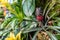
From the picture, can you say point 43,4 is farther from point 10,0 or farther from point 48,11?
point 10,0

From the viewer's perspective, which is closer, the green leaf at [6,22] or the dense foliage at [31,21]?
the dense foliage at [31,21]

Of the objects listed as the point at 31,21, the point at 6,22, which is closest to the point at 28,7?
the point at 31,21

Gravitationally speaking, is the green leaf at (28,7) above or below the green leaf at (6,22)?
above

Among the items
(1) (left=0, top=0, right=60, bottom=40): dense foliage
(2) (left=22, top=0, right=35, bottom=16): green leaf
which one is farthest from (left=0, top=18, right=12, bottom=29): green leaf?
(2) (left=22, top=0, right=35, bottom=16): green leaf

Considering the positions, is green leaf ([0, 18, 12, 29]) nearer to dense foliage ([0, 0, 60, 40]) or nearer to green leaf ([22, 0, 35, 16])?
dense foliage ([0, 0, 60, 40])

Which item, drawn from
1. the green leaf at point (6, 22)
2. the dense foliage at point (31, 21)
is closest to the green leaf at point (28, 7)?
the dense foliage at point (31, 21)

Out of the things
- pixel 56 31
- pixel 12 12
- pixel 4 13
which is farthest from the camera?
pixel 4 13

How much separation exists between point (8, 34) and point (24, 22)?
16 cm

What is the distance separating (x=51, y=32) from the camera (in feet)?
5.20

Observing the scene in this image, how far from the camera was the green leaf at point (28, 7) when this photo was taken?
1.64 metres

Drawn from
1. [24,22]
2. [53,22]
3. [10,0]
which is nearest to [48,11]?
[53,22]

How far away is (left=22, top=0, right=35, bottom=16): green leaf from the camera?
1.64 m

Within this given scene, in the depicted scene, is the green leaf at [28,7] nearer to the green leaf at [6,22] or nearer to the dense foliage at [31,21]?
the dense foliage at [31,21]

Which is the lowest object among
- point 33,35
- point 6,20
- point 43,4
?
point 33,35
